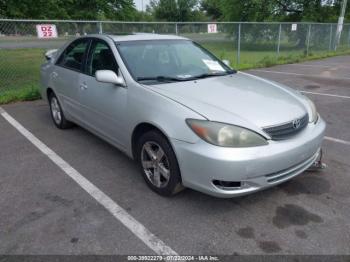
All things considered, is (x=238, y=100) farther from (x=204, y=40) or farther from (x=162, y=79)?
(x=204, y=40)

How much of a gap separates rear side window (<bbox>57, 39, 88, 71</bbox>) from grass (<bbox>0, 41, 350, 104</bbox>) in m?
3.07

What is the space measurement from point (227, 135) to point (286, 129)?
23.9 inches

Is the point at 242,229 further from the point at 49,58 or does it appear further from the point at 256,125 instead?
the point at 49,58

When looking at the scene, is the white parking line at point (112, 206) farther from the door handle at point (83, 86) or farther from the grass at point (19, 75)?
the grass at point (19, 75)

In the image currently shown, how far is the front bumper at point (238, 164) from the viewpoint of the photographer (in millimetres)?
2707

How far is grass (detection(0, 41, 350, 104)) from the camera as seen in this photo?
25.7ft

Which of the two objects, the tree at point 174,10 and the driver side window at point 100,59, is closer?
the driver side window at point 100,59

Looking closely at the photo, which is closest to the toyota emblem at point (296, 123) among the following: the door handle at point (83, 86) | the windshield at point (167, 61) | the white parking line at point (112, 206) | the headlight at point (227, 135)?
the headlight at point (227, 135)

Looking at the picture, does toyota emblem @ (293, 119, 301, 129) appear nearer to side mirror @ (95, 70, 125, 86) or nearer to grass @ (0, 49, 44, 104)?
side mirror @ (95, 70, 125, 86)

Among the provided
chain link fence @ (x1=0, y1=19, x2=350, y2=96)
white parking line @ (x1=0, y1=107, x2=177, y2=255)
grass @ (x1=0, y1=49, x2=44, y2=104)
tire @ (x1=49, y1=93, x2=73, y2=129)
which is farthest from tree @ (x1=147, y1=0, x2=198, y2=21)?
white parking line @ (x1=0, y1=107, x2=177, y2=255)

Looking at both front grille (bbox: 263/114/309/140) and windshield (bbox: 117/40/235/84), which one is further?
windshield (bbox: 117/40/235/84)

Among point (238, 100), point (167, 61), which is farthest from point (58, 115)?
point (238, 100)

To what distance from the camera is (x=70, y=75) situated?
15.6 ft

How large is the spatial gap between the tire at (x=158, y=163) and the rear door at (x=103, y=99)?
0.36 meters
